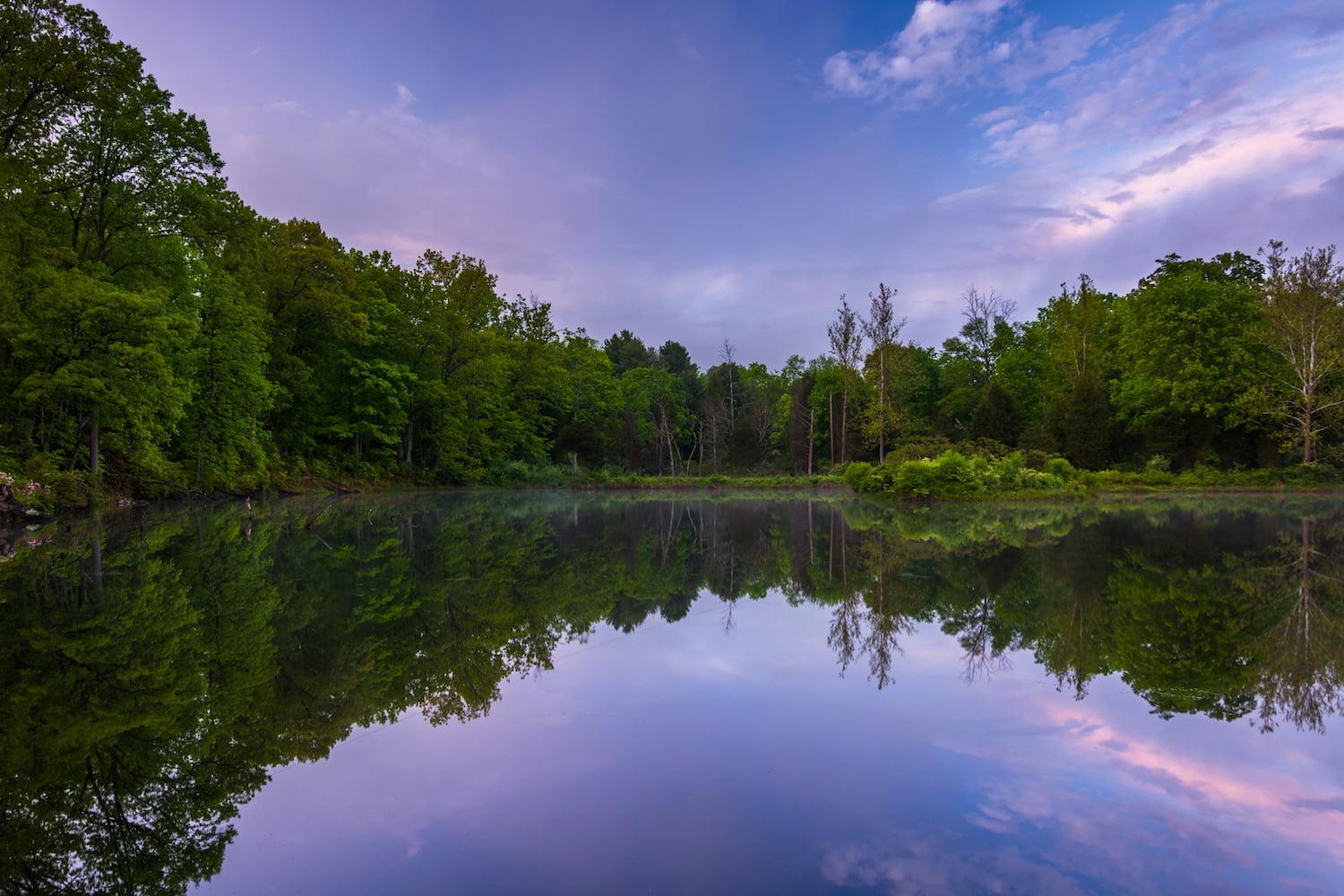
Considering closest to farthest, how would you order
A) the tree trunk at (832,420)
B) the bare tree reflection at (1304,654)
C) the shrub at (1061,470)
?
the bare tree reflection at (1304,654)
the shrub at (1061,470)
the tree trunk at (832,420)

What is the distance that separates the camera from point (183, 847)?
2506 millimetres

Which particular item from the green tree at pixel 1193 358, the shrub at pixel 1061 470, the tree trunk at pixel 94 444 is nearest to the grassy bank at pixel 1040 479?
the shrub at pixel 1061 470

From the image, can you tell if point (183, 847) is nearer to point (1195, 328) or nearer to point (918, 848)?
point (918, 848)

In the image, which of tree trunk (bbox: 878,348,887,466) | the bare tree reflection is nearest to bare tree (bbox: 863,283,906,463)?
tree trunk (bbox: 878,348,887,466)

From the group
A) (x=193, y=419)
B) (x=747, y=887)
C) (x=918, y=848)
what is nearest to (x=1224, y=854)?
(x=918, y=848)

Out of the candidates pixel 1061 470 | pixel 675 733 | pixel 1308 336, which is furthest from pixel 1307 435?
pixel 675 733

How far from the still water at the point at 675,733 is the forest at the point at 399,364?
13.7m

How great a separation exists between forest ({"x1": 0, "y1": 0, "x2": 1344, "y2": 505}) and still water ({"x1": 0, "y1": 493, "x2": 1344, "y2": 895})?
1366 centimetres

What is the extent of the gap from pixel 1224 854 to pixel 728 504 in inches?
842

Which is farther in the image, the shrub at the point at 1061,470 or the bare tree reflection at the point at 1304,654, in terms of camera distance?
the shrub at the point at 1061,470

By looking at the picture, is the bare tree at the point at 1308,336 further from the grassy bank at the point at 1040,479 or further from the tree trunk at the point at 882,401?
the tree trunk at the point at 882,401

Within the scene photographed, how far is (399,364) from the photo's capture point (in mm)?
32875

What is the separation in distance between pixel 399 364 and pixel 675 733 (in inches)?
1275

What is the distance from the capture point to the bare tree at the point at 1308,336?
2847 cm
